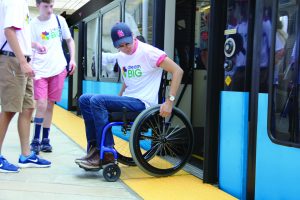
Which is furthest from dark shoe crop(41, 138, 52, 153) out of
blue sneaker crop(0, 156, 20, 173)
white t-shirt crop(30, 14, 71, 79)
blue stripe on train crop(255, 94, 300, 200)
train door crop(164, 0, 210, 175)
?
blue stripe on train crop(255, 94, 300, 200)

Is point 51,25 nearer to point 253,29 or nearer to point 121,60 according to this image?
point 121,60

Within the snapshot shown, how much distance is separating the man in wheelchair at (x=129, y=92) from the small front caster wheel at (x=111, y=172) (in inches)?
2.4

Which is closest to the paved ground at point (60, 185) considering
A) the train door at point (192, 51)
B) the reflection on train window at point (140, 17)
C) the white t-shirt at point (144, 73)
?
the white t-shirt at point (144, 73)

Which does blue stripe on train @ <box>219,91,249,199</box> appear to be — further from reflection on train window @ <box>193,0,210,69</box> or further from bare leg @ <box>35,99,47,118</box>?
bare leg @ <box>35,99,47,118</box>

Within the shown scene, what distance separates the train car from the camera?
2.42 m

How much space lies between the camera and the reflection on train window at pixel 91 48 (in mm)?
7228

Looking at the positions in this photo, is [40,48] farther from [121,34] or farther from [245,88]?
[245,88]

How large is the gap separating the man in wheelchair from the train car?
33cm

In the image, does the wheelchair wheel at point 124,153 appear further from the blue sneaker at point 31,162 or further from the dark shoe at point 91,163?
the blue sneaker at point 31,162

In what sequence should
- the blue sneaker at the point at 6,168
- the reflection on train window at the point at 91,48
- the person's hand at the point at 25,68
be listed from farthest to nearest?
the reflection on train window at the point at 91,48 < the blue sneaker at the point at 6,168 < the person's hand at the point at 25,68

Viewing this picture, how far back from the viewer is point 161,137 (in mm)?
3322

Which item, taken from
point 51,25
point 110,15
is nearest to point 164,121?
point 51,25

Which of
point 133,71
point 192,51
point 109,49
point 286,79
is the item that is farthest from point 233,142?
point 109,49

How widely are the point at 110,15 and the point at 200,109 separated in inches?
100
